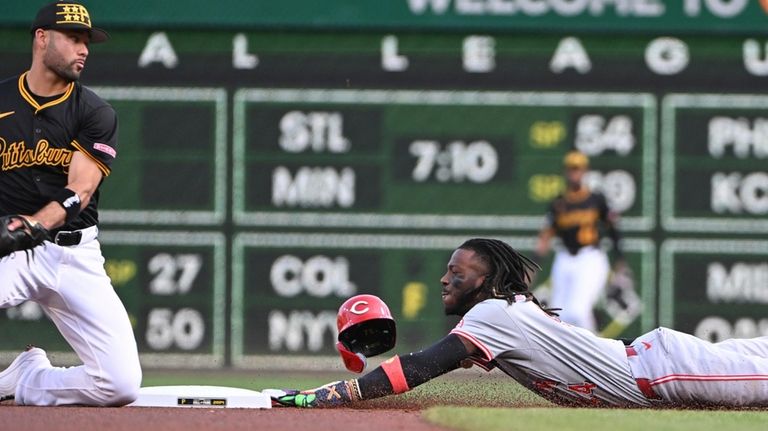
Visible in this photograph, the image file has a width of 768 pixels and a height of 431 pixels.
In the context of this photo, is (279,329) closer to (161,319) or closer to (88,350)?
(161,319)

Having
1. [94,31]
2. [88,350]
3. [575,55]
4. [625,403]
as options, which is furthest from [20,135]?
[575,55]

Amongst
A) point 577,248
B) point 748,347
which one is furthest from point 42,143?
point 577,248

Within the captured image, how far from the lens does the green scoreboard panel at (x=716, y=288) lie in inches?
376

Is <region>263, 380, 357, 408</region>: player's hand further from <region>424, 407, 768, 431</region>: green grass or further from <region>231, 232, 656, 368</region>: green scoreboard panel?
<region>231, 232, 656, 368</region>: green scoreboard panel

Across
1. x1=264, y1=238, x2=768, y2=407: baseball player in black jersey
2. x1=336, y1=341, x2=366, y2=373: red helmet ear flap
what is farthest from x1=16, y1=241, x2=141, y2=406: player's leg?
x1=336, y1=341, x2=366, y2=373: red helmet ear flap

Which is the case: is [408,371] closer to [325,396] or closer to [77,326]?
[325,396]

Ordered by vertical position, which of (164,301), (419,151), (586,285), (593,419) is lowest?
(593,419)

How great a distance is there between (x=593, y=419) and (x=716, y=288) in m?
4.66

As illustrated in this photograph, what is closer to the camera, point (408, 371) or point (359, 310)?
point (408, 371)

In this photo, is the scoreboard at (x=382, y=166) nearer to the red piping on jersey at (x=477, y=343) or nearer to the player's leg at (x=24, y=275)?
the player's leg at (x=24, y=275)

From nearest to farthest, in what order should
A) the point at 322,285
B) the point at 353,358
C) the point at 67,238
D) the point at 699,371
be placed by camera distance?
1. the point at 699,371
2. the point at 353,358
3. the point at 67,238
4. the point at 322,285

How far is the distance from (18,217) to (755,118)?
227 inches

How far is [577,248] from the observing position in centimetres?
1013

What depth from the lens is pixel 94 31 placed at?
5996 millimetres
